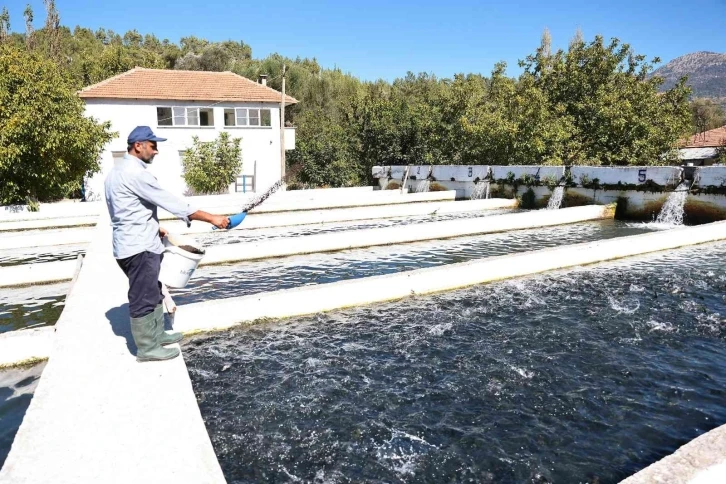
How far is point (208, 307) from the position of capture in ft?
21.2

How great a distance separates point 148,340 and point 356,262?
6.35m

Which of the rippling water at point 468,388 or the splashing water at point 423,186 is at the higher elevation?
the splashing water at point 423,186

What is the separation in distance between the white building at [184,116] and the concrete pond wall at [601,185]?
9059 mm

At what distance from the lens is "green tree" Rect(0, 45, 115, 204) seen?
15.4m

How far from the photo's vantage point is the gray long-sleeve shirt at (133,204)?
4.34m

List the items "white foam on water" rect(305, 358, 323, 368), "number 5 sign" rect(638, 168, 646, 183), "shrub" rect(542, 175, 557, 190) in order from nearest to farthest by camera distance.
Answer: "white foam on water" rect(305, 358, 323, 368) < "number 5 sign" rect(638, 168, 646, 183) < "shrub" rect(542, 175, 557, 190)

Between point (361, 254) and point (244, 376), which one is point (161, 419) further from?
point (361, 254)

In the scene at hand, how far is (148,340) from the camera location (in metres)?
4.63

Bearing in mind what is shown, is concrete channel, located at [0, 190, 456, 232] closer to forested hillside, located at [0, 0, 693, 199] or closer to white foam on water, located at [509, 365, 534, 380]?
forested hillside, located at [0, 0, 693, 199]

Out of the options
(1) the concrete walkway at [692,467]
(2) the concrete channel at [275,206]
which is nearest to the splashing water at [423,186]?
(2) the concrete channel at [275,206]

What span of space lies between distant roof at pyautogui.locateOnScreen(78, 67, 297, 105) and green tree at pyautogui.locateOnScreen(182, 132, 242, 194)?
3.03m

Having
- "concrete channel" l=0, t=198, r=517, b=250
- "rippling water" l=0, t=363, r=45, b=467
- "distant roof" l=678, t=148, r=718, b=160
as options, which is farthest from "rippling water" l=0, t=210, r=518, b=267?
"distant roof" l=678, t=148, r=718, b=160

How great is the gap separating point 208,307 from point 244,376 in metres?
1.47

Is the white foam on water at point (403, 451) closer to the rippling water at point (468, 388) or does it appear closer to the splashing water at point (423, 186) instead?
the rippling water at point (468, 388)
